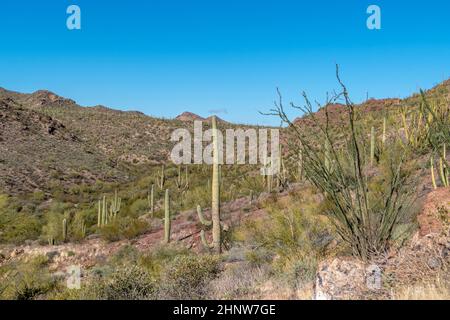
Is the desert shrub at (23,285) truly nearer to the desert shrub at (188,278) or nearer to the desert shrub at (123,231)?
the desert shrub at (188,278)

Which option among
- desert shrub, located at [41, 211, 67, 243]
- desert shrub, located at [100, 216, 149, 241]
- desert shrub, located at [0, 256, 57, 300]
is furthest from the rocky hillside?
desert shrub, located at [0, 256, 57, 300]

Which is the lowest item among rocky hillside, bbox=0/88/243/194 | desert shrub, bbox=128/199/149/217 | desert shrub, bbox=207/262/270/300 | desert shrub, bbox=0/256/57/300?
desert shrub, bbox=0/256/57/300

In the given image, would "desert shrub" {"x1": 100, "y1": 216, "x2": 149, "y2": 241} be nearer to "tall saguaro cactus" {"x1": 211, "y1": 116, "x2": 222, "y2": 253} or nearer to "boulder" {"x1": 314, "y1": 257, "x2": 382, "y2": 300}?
"tall saguaro cactus" {"x1": 211, "y1": 116, "x2": 222, "y2": 253}

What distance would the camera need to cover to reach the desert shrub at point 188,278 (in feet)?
20.7

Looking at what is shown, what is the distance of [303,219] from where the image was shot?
8.46m

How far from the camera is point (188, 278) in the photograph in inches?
277

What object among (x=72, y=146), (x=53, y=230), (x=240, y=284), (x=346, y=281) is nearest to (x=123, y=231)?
(x=53, y=230)

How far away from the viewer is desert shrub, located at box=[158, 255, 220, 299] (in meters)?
6.30

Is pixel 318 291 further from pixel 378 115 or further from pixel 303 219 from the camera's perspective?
pixel 378 115

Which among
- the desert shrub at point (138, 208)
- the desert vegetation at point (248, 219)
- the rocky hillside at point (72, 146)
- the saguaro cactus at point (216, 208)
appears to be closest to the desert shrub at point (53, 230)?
the desert vegetation at point (248, 219)

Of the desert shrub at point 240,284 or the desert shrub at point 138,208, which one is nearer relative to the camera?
the desert shrub at point 240,284

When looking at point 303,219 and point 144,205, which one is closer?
point 303,219

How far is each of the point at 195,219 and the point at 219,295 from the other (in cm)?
1352
